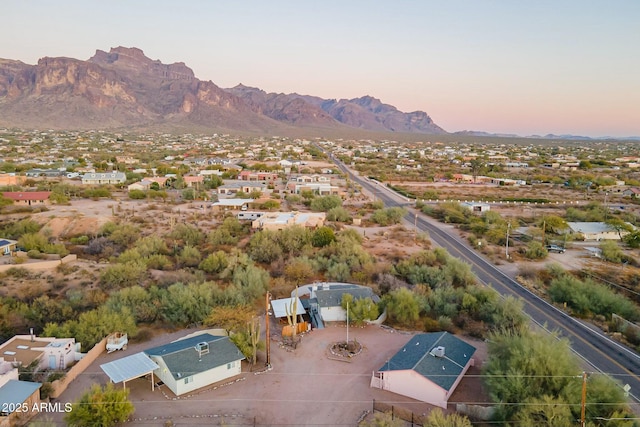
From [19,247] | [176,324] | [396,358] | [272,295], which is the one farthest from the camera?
[19,247]

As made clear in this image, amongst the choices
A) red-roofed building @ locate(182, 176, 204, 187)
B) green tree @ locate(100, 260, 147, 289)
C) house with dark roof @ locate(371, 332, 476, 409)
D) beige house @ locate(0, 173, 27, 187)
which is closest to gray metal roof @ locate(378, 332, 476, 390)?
house with dark roof @ locate(371, 332, 476, 409)

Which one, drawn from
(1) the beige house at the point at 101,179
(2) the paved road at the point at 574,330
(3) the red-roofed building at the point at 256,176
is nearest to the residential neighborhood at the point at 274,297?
(2) the paved road at the point at 574,330

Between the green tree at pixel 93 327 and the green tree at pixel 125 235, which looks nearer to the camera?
the green tree at pixel 93 327

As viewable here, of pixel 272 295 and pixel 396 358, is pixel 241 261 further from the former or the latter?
pixel 396 358

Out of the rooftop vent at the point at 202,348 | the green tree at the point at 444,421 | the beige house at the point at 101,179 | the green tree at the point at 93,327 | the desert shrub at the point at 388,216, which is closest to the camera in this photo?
the green tree at the point at 444,421

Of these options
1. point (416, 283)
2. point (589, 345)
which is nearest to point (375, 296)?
point (416, 283)

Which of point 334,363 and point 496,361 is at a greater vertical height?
point 496,361

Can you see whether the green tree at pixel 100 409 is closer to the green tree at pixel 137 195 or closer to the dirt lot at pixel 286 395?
the dirt lot at pixel 286 395
